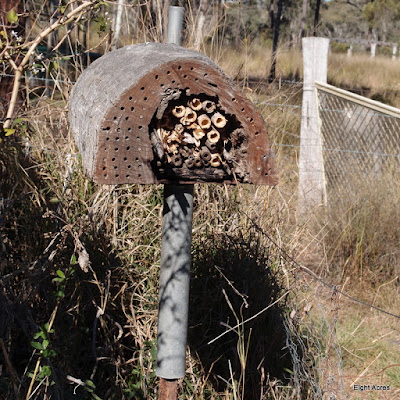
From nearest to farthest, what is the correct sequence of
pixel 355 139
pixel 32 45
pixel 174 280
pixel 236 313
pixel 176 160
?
pixel 176 160 → pixel 174 280 → pixel 32 45 → pixel 236 313 → pixel 355 139

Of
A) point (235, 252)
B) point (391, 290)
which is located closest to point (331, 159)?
point (391, 290)

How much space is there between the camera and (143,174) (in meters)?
2.10

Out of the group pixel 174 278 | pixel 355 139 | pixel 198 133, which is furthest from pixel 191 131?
pixel 355 139

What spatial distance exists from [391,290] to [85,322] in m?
2.41

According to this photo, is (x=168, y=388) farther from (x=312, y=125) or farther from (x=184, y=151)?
(x=312, y=125)

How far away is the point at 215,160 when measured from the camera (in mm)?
2262

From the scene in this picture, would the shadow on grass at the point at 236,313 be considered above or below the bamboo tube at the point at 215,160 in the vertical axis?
below

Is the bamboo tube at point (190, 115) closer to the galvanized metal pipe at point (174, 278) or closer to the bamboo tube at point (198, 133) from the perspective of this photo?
the bamboo tube at point (198, 133)

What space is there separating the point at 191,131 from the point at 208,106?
110mm

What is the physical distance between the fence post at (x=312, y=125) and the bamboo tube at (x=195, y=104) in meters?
3.20

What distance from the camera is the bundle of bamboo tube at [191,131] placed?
2.19 metres

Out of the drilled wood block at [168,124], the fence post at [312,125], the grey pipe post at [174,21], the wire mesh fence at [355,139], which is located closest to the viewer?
the drilled wood block at [168,124]

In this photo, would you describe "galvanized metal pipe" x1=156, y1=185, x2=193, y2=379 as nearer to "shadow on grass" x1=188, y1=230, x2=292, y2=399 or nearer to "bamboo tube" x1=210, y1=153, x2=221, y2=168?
"bamboo tube" x1=210, y1=153, x2=221, y2=168

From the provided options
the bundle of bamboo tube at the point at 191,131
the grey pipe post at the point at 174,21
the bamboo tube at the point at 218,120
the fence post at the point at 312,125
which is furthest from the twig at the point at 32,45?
the fence post at the point at 312,125
